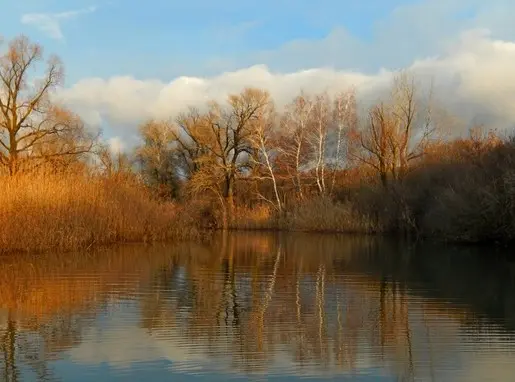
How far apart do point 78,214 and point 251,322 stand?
1332 cm

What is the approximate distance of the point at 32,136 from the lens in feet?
112

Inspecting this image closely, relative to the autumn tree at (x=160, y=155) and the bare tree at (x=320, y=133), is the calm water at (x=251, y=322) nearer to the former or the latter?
the bare tree at (x=320, y=133)

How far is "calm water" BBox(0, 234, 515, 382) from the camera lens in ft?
20.0

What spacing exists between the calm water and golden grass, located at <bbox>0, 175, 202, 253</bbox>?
8.79 feet

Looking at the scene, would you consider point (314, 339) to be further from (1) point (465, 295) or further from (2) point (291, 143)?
(2) point (291, 143)

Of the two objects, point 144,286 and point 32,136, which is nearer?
point 144,286

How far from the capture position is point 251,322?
834 cm

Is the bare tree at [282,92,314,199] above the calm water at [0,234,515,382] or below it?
above

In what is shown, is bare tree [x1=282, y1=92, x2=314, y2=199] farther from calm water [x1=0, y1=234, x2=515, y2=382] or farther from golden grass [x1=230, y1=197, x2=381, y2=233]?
calm water [x1=0, y1=234, x2=515, y2=382]

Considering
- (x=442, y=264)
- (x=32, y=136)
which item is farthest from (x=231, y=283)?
(x=32, y=136)

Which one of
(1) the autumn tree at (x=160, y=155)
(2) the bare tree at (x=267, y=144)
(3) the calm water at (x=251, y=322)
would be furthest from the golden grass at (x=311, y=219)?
(3) the calm water at (x=251, y=322)

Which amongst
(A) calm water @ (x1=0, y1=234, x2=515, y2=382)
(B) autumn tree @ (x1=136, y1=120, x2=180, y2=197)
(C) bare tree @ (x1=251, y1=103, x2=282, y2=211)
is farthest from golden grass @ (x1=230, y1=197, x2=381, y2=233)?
(A) calm water @ (x1=0, y1=234, x2=515, y2=382)

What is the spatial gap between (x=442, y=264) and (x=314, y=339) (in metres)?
11.2

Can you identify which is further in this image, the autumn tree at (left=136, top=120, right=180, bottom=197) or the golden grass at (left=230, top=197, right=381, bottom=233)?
the autumn tree at (left=136, top=120, right=180, bottom=197)
